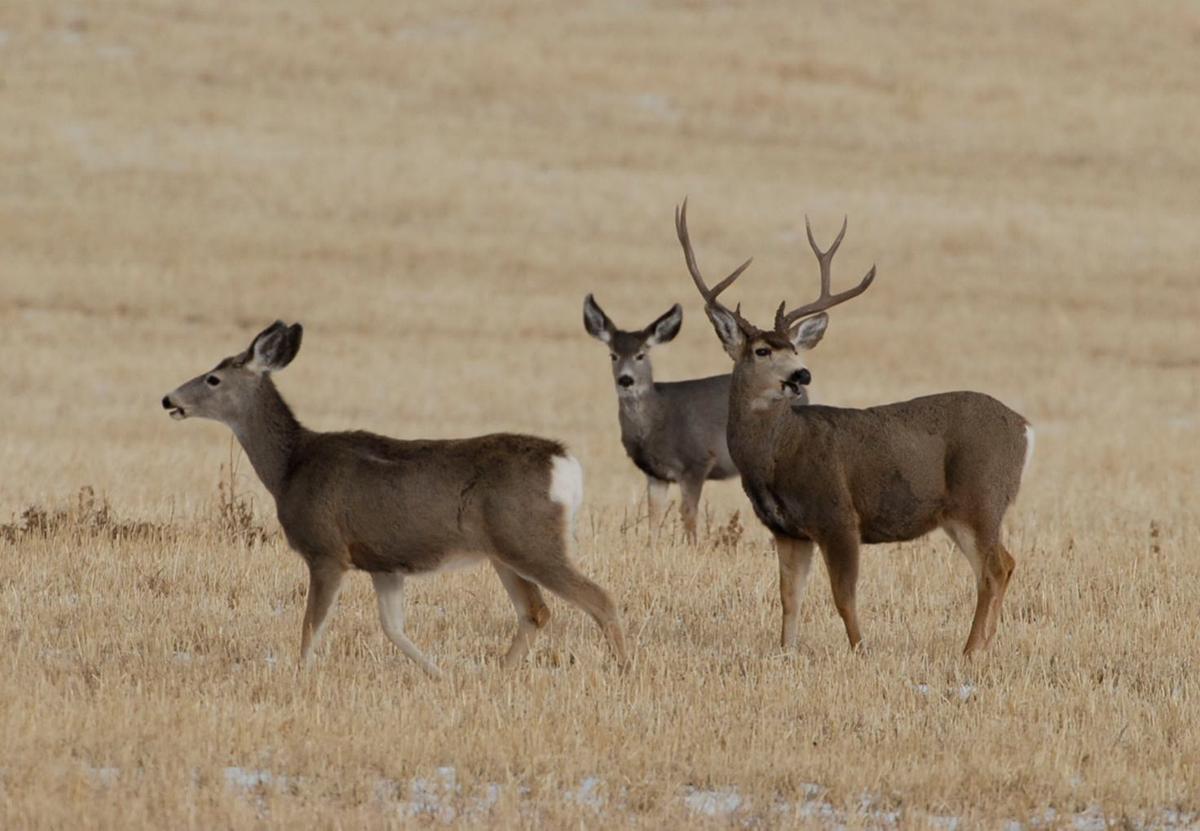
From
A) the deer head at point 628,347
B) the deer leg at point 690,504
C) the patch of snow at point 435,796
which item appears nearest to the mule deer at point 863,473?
the patch of snow at point 435,796

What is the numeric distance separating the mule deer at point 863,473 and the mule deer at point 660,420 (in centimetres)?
468

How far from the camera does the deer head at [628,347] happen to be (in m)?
14.4

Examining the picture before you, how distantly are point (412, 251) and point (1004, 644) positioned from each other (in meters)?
24.9

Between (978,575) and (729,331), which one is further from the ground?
(729,331)

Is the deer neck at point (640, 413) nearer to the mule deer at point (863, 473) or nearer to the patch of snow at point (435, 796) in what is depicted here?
the mule deer at point (863, 473)

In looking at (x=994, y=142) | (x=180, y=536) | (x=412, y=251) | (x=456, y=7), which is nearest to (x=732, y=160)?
(x=994, y=142)

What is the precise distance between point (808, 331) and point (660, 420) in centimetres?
435

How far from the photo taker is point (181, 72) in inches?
1790

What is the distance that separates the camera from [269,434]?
9773mm

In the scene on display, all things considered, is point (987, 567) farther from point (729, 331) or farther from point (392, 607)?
point (392, 607)

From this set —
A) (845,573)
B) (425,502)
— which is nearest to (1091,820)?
(845,573)

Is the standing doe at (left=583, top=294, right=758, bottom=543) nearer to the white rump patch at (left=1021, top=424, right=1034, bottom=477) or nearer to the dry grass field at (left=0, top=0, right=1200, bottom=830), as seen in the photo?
the dry grass field at (left=0, top=0, right=1200, bottom=830)

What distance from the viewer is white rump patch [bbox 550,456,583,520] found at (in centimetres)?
870

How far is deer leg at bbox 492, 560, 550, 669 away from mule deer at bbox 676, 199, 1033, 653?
4.01 feet
